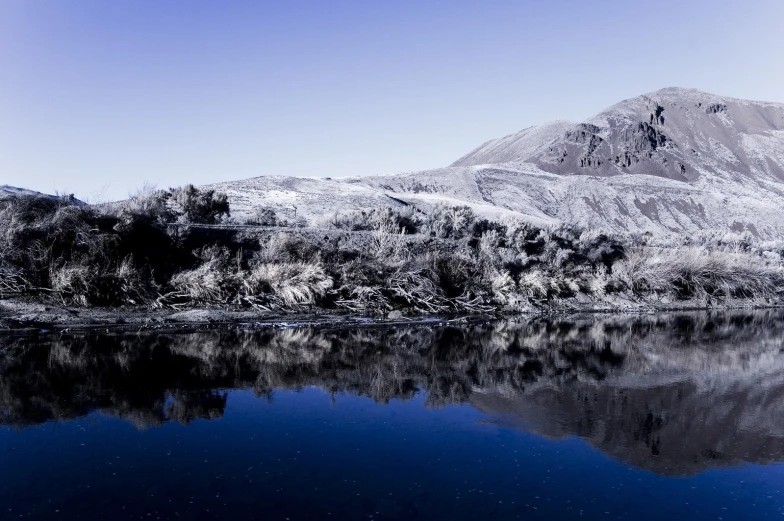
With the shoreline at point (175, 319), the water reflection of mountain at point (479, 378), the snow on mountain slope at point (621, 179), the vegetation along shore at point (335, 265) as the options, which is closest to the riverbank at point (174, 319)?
the shoreline at point (175, 319)

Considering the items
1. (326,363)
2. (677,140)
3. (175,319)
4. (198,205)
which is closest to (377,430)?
(326,363)

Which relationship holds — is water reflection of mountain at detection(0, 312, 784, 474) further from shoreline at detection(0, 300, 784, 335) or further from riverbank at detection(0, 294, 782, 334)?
riverbank at detection(0, 294, 782, 334)

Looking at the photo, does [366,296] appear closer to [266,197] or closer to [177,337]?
[177,337]

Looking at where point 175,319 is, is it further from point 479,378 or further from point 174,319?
point 479,378

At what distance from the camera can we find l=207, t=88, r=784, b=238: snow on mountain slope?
5309cm

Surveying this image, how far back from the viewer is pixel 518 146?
11788 centimetres

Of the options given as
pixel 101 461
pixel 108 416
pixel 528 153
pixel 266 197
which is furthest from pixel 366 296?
pixel 528 153

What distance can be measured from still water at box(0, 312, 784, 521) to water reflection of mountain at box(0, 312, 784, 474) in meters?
0.06

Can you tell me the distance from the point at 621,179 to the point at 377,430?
77970 mm

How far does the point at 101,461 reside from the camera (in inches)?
336

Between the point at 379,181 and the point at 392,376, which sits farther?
the point at 379,181

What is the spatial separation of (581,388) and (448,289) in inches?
449

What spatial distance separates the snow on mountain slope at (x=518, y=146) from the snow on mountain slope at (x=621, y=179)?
1.69 feet

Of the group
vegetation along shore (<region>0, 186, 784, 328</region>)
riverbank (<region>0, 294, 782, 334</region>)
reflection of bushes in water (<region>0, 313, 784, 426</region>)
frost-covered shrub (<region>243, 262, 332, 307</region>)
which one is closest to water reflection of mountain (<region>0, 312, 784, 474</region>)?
reflection of bushes in water (<region>0, 313, 784, 426</region>)
